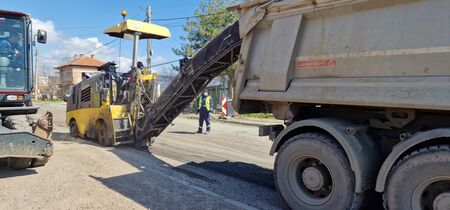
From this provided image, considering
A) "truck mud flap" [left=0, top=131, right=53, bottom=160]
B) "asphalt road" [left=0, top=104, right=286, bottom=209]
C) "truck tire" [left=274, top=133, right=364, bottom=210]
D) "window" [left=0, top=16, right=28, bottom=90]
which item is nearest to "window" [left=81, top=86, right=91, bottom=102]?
"asphalt road" [left=0, top=104, right=286, bottom=209]

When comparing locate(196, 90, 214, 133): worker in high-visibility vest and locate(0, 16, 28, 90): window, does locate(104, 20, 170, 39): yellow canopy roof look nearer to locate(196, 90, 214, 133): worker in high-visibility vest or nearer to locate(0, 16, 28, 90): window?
locate(0, 16, 28, 90): window

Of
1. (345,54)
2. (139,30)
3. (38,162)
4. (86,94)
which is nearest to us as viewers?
(345,54)

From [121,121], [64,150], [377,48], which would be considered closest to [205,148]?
[121,121]

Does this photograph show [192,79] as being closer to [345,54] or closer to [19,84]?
[19,84]

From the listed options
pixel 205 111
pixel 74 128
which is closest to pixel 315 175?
pixel 74 128

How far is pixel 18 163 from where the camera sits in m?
6.62

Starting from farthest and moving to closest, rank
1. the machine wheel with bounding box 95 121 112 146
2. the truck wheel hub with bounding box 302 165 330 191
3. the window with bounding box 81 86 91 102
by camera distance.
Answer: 1. the window with bounding box 81 86 91 102
2. the machine wheel with bounding box 95 121 112 146
3. the truck wheel hub with bounding box 302 165 330 191

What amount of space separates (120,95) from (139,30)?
1.70m

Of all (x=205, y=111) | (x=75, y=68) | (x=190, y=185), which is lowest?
(x=190, y=185)

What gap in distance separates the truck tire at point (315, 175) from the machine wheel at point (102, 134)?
225 inches

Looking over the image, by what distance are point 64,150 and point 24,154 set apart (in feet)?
8.24

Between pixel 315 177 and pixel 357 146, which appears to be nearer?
pixel 357 146

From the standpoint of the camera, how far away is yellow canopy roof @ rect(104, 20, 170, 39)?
29.9ft

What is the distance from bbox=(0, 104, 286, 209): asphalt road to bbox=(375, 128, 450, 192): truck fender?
159cm
